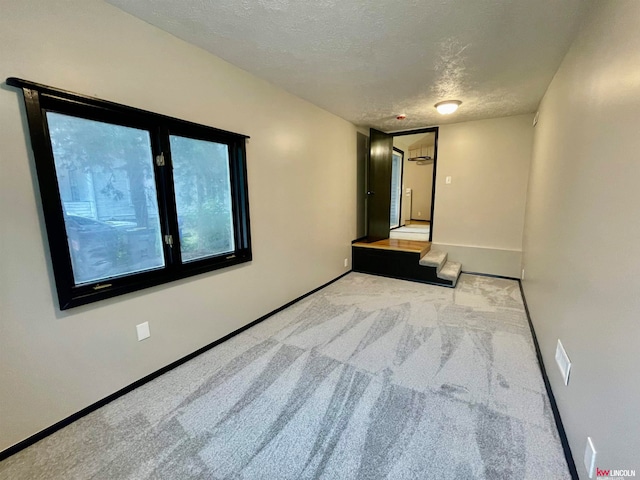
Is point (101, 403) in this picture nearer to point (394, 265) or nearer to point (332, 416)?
point (332, 416)

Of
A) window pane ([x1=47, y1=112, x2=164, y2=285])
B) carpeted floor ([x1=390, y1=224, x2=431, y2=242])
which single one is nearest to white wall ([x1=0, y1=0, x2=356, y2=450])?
window pane ([x1=47, y1=112, x2=164, y2=285])

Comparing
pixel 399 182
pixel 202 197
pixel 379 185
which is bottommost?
pixel 202 197

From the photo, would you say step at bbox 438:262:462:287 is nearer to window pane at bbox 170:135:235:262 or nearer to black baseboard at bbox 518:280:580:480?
black baseboard at bbox 518:280:580:480

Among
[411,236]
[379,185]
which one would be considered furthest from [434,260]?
[379,185]

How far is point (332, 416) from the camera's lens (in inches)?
62.4

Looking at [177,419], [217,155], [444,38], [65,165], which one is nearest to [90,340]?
[177,419]

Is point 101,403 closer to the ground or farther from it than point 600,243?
closer to the ground

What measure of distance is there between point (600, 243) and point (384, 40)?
70.6 inches

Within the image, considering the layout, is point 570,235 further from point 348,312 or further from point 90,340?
point 90,340

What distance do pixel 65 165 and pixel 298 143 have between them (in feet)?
6.97

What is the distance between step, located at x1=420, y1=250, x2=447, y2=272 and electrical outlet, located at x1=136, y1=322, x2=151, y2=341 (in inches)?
134

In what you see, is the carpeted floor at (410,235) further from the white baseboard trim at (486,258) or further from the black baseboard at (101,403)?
the black baseboard at (101,403)

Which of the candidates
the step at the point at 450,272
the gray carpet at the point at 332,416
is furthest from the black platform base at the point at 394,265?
the gray carpet at the point at 332,416

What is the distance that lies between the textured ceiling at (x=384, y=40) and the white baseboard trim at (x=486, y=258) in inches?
87.0
